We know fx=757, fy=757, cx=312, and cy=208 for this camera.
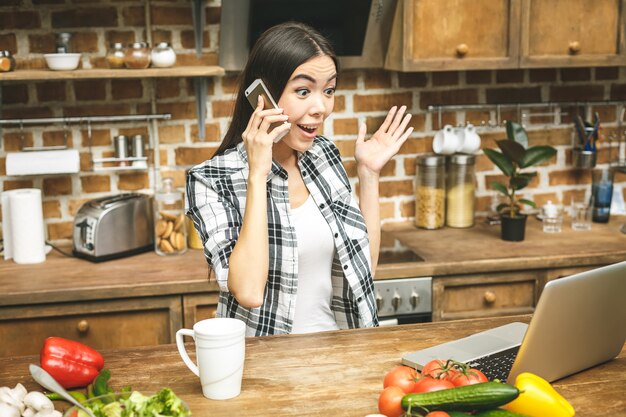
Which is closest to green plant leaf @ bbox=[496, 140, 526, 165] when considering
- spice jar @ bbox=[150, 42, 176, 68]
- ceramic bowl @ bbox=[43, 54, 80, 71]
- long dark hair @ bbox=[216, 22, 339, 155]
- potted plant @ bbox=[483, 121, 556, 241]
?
potted plant @ bbox=[483, 121, 556, 241]

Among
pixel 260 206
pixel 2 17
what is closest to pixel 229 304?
pixel 260 206

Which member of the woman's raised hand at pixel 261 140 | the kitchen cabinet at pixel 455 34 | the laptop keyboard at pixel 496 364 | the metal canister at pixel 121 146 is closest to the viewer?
the laptop keyboard at pixel 496 364

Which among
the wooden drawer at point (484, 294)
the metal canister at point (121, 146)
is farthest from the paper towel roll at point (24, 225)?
the wooden drawer at point (484, 294)

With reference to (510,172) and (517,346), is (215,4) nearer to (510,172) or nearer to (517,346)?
(510,172)

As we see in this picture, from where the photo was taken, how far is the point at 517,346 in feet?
5.31

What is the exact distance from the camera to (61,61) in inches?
109

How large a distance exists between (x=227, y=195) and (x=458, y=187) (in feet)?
5.10

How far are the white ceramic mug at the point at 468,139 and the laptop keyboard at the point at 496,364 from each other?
1767 mm

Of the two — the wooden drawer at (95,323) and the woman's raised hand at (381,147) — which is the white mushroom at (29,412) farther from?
the wooden drawer at (95,323)

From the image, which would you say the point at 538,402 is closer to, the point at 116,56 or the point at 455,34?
the point at 455,34

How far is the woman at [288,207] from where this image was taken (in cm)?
182

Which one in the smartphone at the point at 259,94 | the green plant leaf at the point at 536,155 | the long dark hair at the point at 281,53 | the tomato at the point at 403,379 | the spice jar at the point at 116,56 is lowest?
the tomato at the point at 403,379

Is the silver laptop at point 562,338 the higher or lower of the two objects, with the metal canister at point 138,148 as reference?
lower

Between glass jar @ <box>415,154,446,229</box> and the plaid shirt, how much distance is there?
113 centimetres
